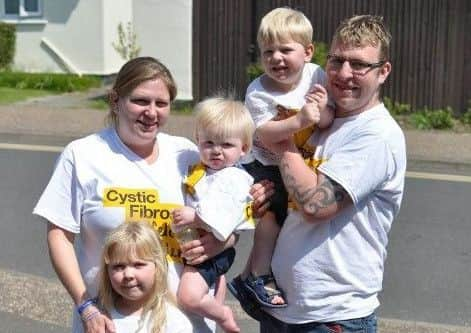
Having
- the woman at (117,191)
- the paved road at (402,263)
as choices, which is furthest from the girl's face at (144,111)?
the paved road at (402,263)

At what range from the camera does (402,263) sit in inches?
283

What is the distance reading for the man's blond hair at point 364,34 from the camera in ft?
9.41

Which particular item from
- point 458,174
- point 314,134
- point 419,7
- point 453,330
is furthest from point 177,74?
point 314,134

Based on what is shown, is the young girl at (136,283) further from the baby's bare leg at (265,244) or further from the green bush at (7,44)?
the green bush at (7,44)

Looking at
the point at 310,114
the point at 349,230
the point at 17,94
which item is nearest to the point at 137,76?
the point at 310,114

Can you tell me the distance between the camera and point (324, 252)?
296 cm

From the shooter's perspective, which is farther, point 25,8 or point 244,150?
point 25,8

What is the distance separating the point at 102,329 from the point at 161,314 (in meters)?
0.19

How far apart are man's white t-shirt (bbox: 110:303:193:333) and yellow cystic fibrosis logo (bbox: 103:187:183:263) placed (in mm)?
→ 182

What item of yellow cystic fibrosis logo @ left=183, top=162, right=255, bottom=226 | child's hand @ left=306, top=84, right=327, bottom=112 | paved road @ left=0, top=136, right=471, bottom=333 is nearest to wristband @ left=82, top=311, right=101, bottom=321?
yellow cystic fibrosis logo @ left=183, top=162, right=255, bottom=226

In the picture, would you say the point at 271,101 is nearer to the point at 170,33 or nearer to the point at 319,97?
the point at 319,97

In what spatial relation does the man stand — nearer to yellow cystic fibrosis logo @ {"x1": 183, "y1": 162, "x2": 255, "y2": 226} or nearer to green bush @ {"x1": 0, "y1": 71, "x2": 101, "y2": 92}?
yellow cystic fibrosis logo @ {"x1": 183, "y1": 162, "x2": 255, "y2": 226}

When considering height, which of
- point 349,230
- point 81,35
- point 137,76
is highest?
point 137,76

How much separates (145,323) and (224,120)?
0.70 meters
